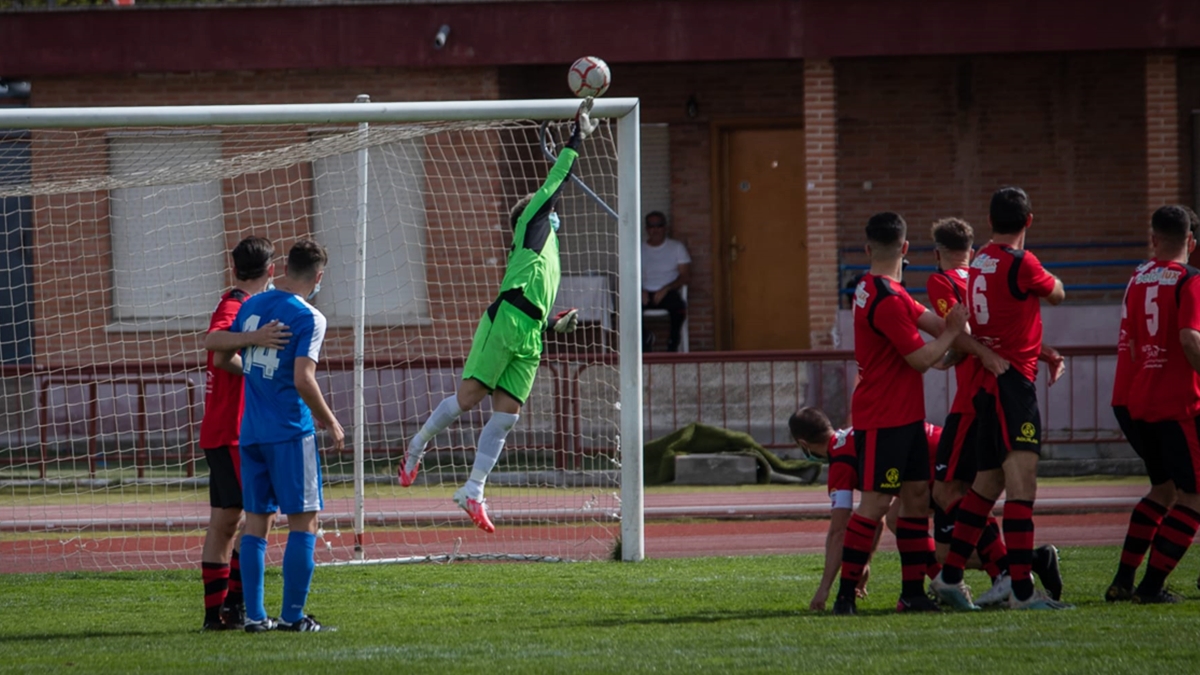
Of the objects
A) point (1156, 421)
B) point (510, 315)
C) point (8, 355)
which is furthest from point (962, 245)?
point (8, 355)

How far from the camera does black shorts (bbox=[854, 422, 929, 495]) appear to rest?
6.66 metres

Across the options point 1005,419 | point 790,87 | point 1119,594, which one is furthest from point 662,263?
point 1005,419

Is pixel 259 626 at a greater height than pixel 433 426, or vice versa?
pixel 433 426

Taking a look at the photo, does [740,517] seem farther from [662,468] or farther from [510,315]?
[510,315]

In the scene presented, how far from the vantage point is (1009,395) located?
682 cm

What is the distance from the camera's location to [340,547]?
447 inches

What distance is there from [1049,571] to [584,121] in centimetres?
385

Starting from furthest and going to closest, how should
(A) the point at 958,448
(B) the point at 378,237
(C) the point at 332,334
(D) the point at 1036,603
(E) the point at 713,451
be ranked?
(B) the point at 378,237, (C) the point at 332,334, (E) the point at 713,451, (A) the point at 958,448, (D) the point at 1036,603

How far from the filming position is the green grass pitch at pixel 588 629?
5.60m

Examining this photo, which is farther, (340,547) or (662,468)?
(662,468)

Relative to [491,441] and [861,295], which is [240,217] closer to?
[491,441]

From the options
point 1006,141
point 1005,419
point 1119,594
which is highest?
point 1006,141

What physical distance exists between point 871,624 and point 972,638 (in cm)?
58

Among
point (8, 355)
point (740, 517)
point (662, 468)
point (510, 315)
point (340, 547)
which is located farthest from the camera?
point (8, 355)
